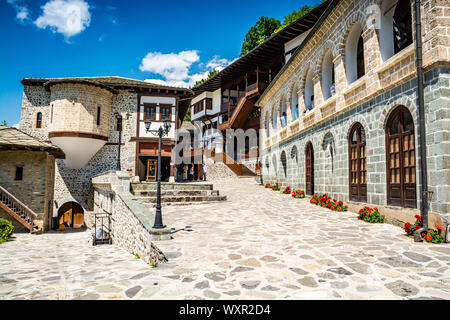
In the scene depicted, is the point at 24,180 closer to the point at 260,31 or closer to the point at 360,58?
the point at 360,58

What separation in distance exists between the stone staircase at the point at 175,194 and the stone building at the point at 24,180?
6.47 metres

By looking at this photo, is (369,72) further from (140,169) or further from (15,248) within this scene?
(140,169)

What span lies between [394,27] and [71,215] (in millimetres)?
23252

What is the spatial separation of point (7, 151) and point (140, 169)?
823 centimetres

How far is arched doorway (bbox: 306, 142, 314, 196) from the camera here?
1311 cm

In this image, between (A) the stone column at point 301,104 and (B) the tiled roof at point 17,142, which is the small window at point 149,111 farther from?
(A) the stone column at point 301,104

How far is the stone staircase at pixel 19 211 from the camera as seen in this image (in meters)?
14.3

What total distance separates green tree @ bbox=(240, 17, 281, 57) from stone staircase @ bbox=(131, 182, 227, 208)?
2468 centimetres

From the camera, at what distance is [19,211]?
1476 cm

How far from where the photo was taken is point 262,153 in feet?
69.2

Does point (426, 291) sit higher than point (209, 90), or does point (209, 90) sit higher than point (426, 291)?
point (209, 90)

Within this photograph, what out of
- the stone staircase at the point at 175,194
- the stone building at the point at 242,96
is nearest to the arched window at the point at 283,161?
the stone staircase at the point at 175,194

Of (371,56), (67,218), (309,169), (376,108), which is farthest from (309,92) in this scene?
(67,218)
